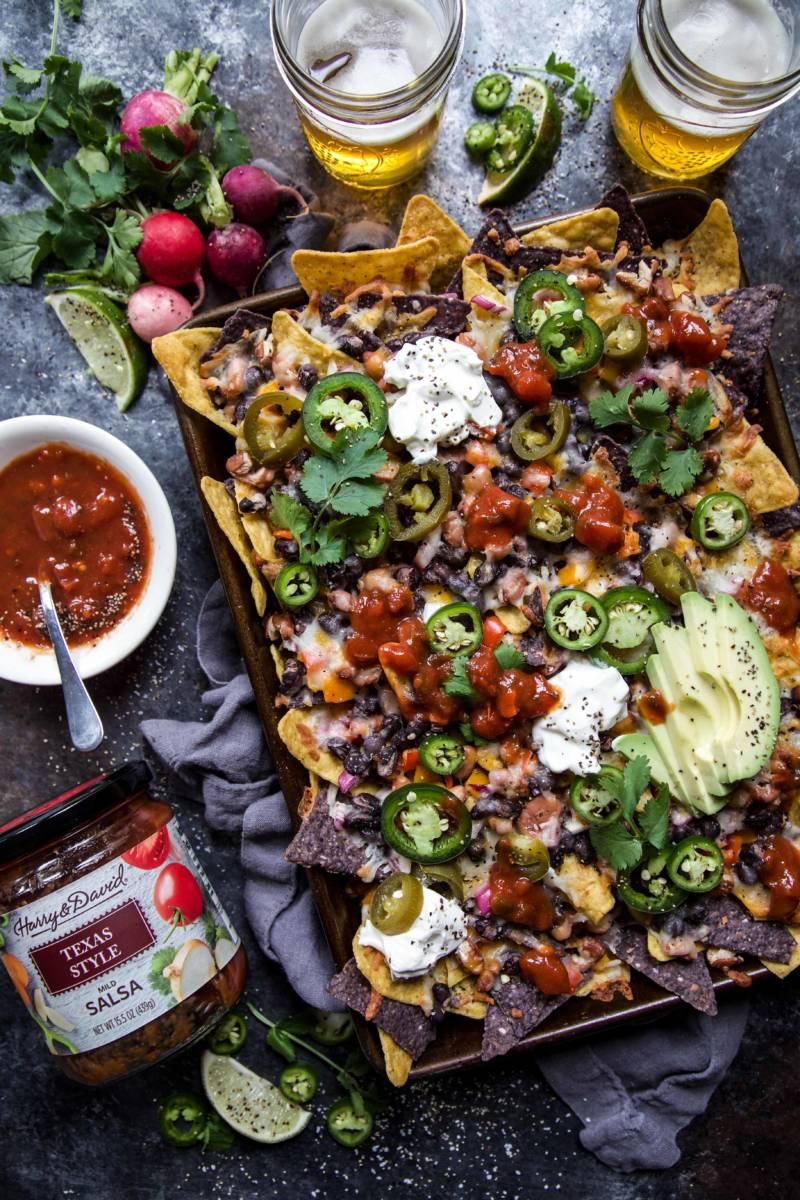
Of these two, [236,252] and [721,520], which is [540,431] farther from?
[236,252]

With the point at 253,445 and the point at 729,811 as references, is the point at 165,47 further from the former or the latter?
the point at 729,811

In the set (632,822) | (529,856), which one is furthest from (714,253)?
(529,856)

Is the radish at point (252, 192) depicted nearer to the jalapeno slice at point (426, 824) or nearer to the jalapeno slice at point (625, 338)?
the jalapeno slice at point (625, 338)

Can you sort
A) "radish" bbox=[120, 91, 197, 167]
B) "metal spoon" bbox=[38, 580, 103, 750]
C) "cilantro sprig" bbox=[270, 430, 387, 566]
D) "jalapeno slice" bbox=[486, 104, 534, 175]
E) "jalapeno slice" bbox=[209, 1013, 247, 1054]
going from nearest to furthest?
"cilantro sprig" bbox=[270, 430, 387, 566], "metal spoon" bbox=[38, 580, 103, 750], "radish" bbox=[120, 91, 197, 167], "jalapeno slice" bbox=[486, 104, 534, 175], "jalapeno slice" bbox=[209, 1013, 247, 1054]

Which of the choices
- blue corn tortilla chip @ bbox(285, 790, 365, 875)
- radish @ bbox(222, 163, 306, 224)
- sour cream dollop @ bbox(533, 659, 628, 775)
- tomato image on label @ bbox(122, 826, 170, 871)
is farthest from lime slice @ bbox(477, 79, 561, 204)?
tomato image on label @ bbox(122, 826, 170, 871)

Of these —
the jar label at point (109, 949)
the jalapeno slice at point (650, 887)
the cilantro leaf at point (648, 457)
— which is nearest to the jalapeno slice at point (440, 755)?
the jalapeno slice at point (650, 887)

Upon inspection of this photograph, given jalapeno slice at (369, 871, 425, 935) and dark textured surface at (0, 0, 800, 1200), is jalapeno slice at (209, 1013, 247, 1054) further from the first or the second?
jalapeno slice at (369, 871, 425, 935)

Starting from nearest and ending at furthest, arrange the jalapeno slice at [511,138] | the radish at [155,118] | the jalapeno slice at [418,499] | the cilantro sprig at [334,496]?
the cilantro sprig at [334,496] → the jalapeno slice at [418,499] → the radish at [155,118] → the jalapeno slice at [511,138]

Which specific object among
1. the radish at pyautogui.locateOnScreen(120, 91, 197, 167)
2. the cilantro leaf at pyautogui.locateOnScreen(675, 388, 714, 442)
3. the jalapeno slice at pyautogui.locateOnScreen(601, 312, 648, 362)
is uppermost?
the radish at pyautogui.locateOnScreen(120, 91, 197, 167)
